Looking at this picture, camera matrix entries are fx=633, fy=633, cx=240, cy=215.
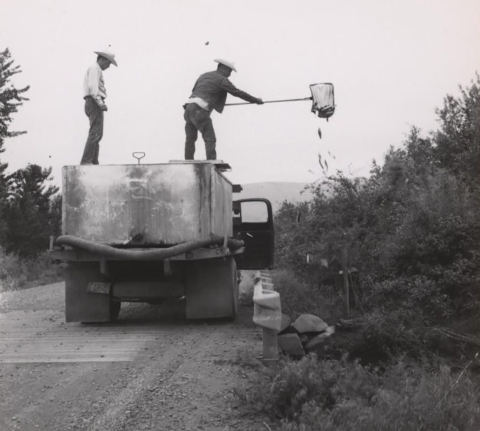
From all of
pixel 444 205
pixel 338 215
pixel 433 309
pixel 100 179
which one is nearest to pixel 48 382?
pixel 100 179

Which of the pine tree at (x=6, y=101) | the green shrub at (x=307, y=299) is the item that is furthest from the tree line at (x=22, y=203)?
the green shrub at (x=307, y=299)

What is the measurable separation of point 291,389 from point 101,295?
16.0ft

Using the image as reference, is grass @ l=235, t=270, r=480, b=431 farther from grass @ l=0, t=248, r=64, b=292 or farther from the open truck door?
grass @ l=0, t=248, r=64, b=292

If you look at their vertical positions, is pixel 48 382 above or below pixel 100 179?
below

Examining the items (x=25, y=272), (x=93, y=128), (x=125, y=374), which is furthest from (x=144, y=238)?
(x=25, y=272)

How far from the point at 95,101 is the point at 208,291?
135 inches

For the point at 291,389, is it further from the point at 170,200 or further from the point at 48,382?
the point at 170,200

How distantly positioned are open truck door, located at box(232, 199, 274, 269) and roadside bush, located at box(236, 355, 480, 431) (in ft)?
22.2

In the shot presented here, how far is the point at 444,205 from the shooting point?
10.9m

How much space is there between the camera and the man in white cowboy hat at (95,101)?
32.1 ft

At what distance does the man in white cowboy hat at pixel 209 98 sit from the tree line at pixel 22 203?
434 inches

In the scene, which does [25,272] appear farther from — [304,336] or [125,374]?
[125,374]

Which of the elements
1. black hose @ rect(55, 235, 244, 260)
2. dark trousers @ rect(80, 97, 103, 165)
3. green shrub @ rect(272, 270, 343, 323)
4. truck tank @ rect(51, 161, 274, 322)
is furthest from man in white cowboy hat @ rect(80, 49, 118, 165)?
green shrub @ rect(272, 270, 343, 323)

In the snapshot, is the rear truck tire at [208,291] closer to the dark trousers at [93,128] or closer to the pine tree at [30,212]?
the dark trousers at [93,128]
